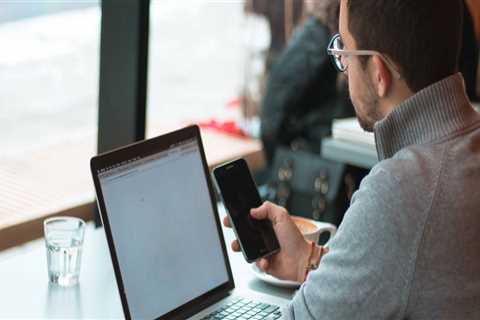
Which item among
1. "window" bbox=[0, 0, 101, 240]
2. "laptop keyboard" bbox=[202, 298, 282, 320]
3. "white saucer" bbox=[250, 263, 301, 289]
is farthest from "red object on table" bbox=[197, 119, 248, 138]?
"laptop keyboard" bbox=[202, 298, 282, 320]

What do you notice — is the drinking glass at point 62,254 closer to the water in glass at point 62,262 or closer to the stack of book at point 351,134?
the water in glass at point 62,262

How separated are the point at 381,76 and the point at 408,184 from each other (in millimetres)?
212

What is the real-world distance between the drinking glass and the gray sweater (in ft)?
1.96

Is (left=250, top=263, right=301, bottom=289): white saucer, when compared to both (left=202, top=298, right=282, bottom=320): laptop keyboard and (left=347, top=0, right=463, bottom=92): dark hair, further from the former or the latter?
(left=347, top=0, right=463, bottom=92): dark hair

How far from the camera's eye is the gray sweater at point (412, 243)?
134cm

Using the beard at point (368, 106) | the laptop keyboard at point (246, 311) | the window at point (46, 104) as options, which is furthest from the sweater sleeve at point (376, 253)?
the window at point (46, 104)

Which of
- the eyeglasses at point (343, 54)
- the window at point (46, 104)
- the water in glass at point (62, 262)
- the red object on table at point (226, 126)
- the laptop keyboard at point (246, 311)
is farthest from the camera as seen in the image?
the red object on table at point (226, 126)

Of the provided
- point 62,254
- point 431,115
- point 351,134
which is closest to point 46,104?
point 351,134

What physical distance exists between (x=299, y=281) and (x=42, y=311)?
502 millimetres

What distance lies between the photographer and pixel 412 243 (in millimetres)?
1338

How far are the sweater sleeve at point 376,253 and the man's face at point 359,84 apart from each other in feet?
0.49

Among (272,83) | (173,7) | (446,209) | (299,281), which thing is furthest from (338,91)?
(446,209)

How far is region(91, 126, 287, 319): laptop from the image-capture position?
1.56 m

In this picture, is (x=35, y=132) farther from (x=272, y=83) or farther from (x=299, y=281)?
(x=299, y=281)
